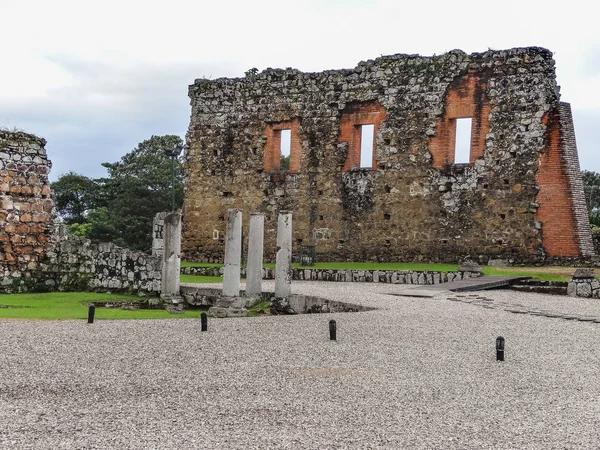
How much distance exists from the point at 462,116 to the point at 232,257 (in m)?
12.0

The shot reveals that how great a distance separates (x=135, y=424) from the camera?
17.9ft

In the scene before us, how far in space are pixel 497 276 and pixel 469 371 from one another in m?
12.1

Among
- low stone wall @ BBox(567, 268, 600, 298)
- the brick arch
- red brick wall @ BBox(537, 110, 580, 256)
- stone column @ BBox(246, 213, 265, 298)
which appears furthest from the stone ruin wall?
red brick wall @ BBox(537, 110, 580, 256)

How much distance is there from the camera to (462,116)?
78.2 ft

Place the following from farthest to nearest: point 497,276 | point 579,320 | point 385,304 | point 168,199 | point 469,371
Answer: point 168,199 < point 497,276 < point 385,304 < point 579,320 < point 469,371

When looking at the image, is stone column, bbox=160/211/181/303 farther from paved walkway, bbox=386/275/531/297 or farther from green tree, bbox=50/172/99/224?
green tree, bbox=50/172/99/224

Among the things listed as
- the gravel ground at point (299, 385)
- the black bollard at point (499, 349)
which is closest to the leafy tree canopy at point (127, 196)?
the gravel ground at point (299, 385)

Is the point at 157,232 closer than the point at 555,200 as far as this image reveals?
No

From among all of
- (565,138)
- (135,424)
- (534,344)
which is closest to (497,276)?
(565,138)

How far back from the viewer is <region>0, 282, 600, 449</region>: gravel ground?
5.23 m

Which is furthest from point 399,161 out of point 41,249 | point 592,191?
point 592,191

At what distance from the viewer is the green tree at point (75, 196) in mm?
51688

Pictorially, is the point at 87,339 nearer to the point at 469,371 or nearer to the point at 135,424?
the point at 135,424

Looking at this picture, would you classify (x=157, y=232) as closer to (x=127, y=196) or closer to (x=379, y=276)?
(x=379, y=276)
